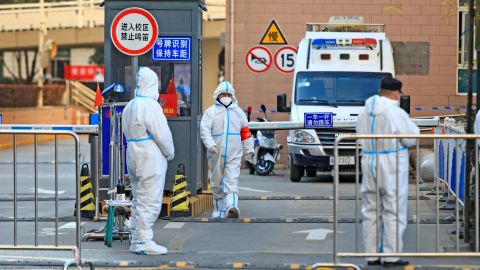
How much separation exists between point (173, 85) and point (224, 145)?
1215 millimetres

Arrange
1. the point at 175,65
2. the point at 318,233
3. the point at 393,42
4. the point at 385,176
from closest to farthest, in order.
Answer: the point at 385,176 → the point at 318,233 → the point at 175,65 → the point at 393,42

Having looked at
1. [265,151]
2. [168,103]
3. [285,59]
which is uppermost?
[285,59]

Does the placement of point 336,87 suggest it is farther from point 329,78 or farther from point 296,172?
point 296,172

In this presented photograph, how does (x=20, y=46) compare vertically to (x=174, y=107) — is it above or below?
above

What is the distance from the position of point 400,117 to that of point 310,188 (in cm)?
999

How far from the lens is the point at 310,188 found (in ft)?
66.8

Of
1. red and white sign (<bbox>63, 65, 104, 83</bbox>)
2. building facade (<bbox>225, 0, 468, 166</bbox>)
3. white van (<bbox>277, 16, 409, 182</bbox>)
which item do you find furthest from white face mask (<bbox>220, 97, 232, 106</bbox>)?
red and white sign (<bbox>63, 65, 104, 83</bbox>)

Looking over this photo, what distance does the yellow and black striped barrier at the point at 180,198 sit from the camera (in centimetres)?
1457

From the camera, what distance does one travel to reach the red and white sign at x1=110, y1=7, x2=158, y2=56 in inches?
567

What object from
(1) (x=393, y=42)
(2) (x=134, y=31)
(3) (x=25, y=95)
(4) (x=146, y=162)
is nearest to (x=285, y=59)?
(1) (x=393, y=42)

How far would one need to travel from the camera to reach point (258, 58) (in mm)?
25391

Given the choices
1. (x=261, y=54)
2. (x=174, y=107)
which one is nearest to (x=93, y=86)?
(x=261, y=54)

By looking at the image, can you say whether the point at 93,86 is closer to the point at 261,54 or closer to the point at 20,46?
the point at 20,46

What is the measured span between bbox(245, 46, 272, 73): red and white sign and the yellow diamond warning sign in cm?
22
